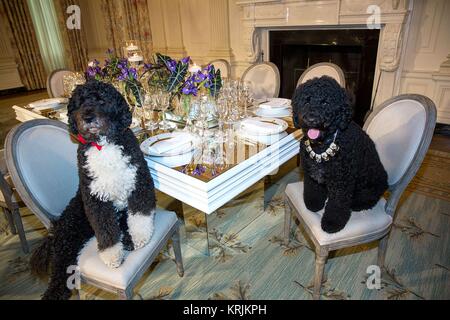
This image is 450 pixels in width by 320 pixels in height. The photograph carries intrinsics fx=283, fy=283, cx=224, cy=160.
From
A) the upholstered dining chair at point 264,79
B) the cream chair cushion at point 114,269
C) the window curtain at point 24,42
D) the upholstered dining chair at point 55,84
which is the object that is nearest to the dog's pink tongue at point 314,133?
the cream chair cushion at point 114,269

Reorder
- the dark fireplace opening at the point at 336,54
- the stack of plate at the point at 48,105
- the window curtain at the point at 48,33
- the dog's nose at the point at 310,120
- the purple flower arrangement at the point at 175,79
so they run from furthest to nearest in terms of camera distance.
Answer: the window curtain at the point at 48,33, the dark fireplace opening at the point at 336,54, the stack of plate at the point at 48,105, the purple flower arrangement at the point at 175,79, the dog's nose at the point at 310,120

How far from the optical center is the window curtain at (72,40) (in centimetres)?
652

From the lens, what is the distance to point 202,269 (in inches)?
68.2

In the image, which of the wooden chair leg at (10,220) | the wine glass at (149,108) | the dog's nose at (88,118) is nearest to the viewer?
the dog's nose at (88,118)

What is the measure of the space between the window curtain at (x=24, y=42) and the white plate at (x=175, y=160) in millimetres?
7075

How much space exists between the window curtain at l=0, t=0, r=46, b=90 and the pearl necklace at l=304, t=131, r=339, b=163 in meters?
7.53

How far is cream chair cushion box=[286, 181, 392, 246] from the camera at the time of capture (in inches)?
51.8

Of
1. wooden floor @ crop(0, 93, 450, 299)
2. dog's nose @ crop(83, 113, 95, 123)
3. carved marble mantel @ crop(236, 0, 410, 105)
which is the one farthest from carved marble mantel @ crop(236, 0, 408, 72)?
dog's nose @ crop(83, 113, 95, 123)

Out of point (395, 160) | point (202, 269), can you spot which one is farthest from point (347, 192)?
point (202, 269)

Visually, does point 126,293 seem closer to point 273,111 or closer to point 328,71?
point 273,111

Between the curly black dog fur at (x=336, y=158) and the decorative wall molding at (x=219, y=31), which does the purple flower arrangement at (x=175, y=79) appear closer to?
the curly black dog fur at (x=336, y=158)

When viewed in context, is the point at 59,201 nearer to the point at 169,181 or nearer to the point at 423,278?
the point at 169,181

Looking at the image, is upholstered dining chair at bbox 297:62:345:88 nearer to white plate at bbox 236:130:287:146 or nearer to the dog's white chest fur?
white plate at bbox 236:130:287:146

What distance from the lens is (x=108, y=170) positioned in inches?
43.0
